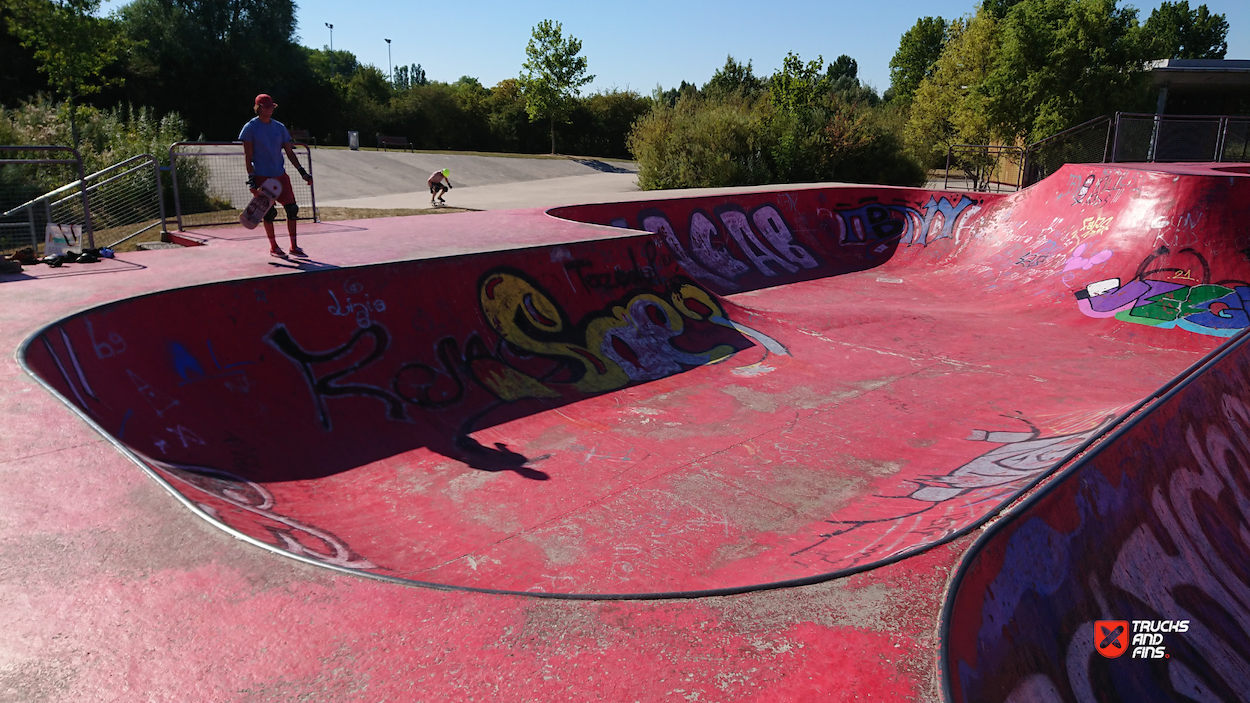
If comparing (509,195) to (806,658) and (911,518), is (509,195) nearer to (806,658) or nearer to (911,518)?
(911,518)

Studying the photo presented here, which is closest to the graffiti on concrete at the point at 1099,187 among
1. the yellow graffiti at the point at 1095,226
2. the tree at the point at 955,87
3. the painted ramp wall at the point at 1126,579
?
the yellow graffiti at the point at 1095,226

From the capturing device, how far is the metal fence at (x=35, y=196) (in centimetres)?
857

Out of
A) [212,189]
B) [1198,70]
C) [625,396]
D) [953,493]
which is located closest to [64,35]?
[212,189]

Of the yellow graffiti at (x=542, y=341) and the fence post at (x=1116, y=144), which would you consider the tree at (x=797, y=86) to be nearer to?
the fence post at (x=1116, y=144)

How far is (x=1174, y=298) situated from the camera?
1035 centimetres

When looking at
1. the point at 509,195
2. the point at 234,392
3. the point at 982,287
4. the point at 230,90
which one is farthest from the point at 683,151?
the point at 230,90

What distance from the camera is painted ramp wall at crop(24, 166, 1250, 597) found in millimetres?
4516

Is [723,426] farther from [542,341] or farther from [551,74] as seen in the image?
[551,74]

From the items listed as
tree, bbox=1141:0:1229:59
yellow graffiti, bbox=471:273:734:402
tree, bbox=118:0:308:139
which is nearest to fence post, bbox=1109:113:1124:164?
yellow graffiti, bbox=471:273:734:402

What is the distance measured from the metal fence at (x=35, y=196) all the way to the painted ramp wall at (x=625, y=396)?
165 inches

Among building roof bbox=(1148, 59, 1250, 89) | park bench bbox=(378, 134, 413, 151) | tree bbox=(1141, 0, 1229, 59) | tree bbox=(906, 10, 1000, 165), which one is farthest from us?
tree bbox=(1141, 0, 1229, 59)

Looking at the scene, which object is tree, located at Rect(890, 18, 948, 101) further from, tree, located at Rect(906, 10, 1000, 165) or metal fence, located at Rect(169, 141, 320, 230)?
metal fence, located at Rect(169, 141, 320, 230)

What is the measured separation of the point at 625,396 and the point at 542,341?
1.15 meters

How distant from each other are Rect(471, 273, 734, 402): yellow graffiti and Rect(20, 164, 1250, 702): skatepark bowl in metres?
0.03
